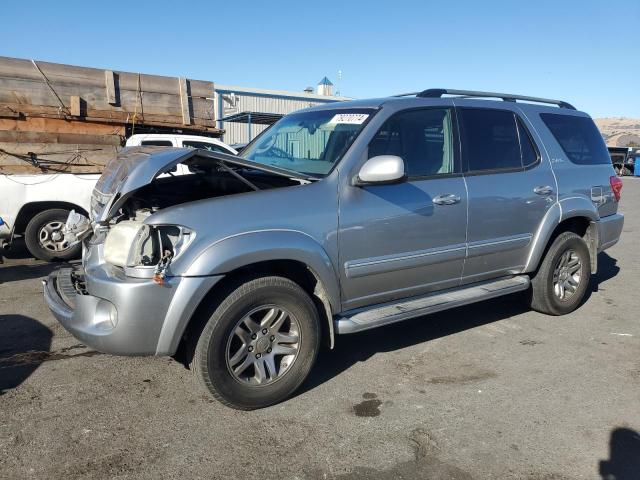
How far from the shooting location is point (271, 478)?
8.58 ft

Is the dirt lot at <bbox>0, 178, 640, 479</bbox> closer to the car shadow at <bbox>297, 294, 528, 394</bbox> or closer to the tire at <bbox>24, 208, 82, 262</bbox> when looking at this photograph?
the car shadow at <bbox>297, 294, 528, 394</bbox>

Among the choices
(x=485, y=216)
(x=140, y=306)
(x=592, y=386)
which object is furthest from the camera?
(x=485, y=216)

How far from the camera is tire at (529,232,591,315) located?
493 centimetres

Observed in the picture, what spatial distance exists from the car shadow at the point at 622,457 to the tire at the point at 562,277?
6.54 feet

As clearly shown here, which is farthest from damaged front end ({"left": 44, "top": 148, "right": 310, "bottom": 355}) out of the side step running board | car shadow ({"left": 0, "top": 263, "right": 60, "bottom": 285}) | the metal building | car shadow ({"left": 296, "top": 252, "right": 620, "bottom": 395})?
the metal building

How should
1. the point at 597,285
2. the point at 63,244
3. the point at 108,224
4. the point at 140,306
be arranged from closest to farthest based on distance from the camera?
the point at 140,306
the point at 108,224
the point at 597,285
the point at 63,244

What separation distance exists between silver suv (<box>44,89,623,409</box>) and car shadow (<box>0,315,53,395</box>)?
2.19 feet

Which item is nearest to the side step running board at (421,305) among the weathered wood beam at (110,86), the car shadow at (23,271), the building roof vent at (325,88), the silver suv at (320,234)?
the silver suv at (320,234)

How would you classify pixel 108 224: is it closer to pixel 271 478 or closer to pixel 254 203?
pixel 254 203

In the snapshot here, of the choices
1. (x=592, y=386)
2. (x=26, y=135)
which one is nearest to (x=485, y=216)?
(x=592, y=386)

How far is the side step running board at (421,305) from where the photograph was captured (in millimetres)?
3512

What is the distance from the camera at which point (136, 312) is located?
285 centimetres

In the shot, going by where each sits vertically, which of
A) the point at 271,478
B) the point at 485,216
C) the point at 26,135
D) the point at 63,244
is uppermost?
the point at 26,135

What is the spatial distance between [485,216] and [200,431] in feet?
8.88
